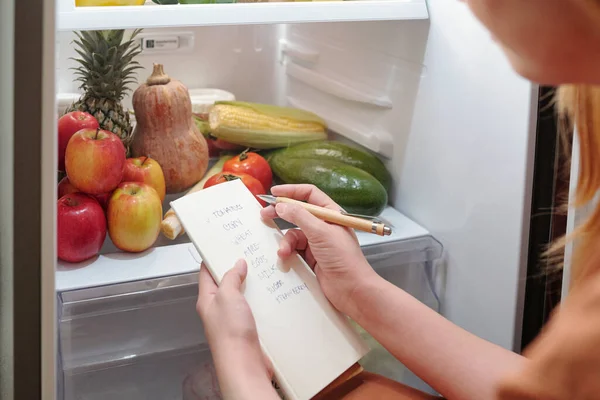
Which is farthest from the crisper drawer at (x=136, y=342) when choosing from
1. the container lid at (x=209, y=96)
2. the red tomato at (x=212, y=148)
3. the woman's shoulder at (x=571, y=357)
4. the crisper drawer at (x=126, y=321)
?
the woman's shoulder at (x=571, y=357)

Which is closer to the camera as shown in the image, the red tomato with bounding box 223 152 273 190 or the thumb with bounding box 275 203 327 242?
the thumb with bounding box 275 203 327 242

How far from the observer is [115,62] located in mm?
1209

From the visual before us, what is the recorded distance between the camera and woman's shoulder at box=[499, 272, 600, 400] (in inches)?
19.4

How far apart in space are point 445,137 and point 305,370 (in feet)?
1.74

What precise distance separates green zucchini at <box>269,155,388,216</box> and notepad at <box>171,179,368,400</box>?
0.32 meters

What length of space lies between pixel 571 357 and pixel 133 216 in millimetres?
762

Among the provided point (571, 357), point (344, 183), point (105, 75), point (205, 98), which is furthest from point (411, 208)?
point (571, 357)

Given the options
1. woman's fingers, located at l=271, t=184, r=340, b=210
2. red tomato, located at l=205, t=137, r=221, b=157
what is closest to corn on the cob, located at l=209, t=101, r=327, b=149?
red tomato, located at l=205, t=137, r=221, b=157

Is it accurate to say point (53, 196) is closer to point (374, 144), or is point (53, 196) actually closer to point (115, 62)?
point (115, 62)

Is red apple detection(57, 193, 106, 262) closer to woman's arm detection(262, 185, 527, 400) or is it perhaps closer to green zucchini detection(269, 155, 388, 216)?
woman's arm detection(262, 185, 527, 400)

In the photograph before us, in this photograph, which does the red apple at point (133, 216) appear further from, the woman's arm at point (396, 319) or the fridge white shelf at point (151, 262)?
the woman's arm at point (396, 319)

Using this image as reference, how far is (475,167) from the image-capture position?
1.17m

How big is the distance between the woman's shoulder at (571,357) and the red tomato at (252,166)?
33.9 inches

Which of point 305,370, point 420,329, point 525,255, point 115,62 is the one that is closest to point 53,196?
point 305,370
